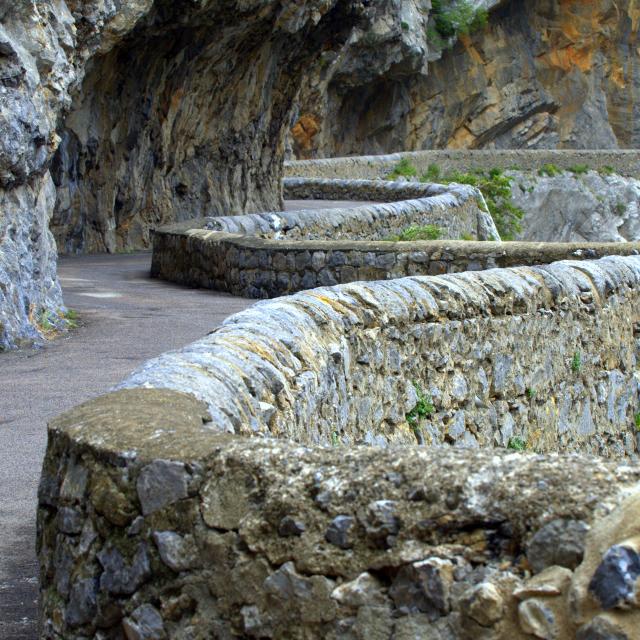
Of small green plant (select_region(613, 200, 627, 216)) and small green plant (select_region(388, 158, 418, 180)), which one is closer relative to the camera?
small green plant (select_region(388, 158, 418, 180))

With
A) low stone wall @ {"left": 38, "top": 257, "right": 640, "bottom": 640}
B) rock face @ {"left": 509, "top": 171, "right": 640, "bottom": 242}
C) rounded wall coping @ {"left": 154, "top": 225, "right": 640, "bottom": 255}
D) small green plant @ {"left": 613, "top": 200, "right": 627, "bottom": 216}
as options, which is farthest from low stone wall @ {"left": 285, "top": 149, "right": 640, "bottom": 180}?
low stone wall @ {"left": 38, "top": 257, "right": 640, "bottom": 640}

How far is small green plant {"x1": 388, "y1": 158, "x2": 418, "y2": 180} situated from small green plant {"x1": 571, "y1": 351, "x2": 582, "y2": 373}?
25645mm

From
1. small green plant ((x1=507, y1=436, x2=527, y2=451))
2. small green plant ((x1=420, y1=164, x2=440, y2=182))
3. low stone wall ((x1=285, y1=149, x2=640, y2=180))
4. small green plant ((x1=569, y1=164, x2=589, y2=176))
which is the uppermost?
low stone wall ((x1=285, y1=149, x2=640, y2=180))

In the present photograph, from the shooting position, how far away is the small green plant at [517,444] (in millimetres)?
7270

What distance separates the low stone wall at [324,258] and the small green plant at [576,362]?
2.31 meters

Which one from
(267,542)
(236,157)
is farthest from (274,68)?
(267,542)

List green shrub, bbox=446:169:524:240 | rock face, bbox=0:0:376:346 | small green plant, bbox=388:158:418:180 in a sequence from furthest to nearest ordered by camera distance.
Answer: small green plant, bbox=388:158:418:180 < green shrub, bbox=446:169:524:240 < rock face, bbox=0:0:376:346

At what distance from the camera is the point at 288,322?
513 centimetres

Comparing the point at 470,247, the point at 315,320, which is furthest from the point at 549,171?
the point at 315,320

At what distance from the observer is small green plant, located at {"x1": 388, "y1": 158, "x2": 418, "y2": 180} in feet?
112

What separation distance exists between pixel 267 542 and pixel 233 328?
2139mm

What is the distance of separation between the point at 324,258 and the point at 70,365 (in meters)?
3.53

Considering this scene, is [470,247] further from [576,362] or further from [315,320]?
[315,320]

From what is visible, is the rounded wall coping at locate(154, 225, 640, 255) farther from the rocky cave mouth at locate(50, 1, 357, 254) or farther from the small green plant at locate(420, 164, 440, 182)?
the small green plant at locate(420, 164, 440, 182)
